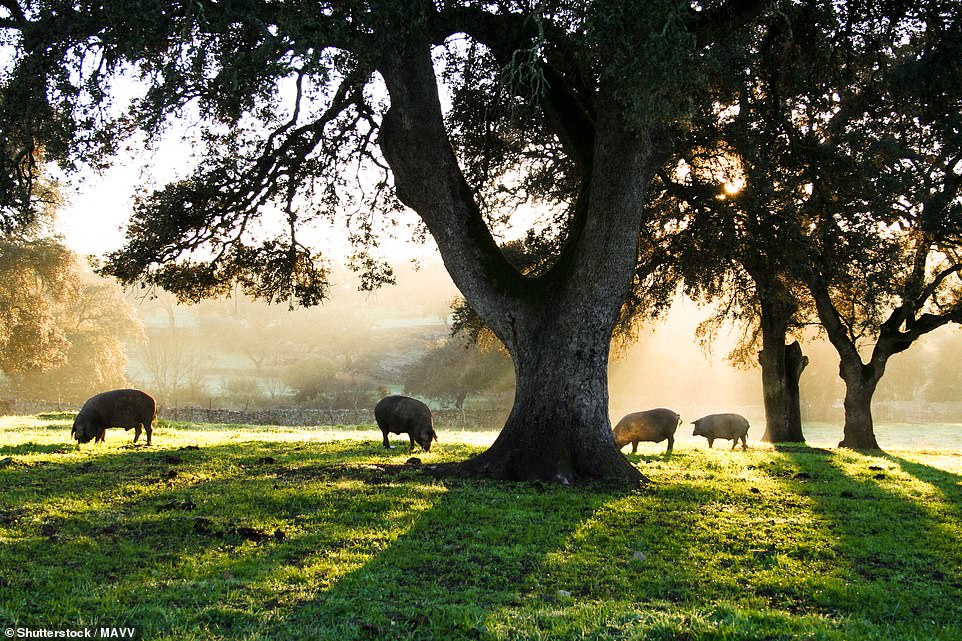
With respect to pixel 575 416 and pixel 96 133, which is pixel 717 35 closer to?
pixel 575 416

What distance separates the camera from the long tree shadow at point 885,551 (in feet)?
20.8

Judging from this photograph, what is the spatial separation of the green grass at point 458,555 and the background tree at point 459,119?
2.68 metres

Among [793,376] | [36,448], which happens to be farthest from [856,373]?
[36,448]

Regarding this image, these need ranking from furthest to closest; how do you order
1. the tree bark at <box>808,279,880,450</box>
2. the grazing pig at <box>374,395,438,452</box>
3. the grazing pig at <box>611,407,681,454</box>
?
the tree bark at <box>808,279,880,450</box>, the grazing pig at <box>611,407,681,454</box>, the grazing pig at <box>374,395,438,452</box>

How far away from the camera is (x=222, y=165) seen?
1518cm

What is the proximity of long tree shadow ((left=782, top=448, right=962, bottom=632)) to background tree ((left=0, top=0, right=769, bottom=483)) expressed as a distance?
3665 millimetres

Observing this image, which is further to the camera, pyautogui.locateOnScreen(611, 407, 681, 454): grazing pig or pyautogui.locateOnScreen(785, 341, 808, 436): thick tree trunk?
pyautogui.locateOnScreen(785, 341, 808, 436): thick tree trunk

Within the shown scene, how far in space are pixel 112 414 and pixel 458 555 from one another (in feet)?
38.8

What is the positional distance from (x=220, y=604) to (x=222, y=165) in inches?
459

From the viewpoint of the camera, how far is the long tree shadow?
6332 millimetres

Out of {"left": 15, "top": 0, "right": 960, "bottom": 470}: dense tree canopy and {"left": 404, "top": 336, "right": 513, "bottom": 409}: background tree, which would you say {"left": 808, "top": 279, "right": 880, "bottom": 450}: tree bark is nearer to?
{"left": 15, "top": 0, "right": 960, "bottom": 470}: dense tree canopy

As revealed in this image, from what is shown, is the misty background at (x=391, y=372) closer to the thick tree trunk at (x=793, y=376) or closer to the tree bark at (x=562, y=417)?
the thick tree trunk at (x=793, y=376)

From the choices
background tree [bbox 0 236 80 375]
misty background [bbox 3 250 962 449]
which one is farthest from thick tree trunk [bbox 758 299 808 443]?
→ background tree [bbox 0 236 80 375]

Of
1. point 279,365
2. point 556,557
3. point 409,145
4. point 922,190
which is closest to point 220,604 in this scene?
point 556,557
